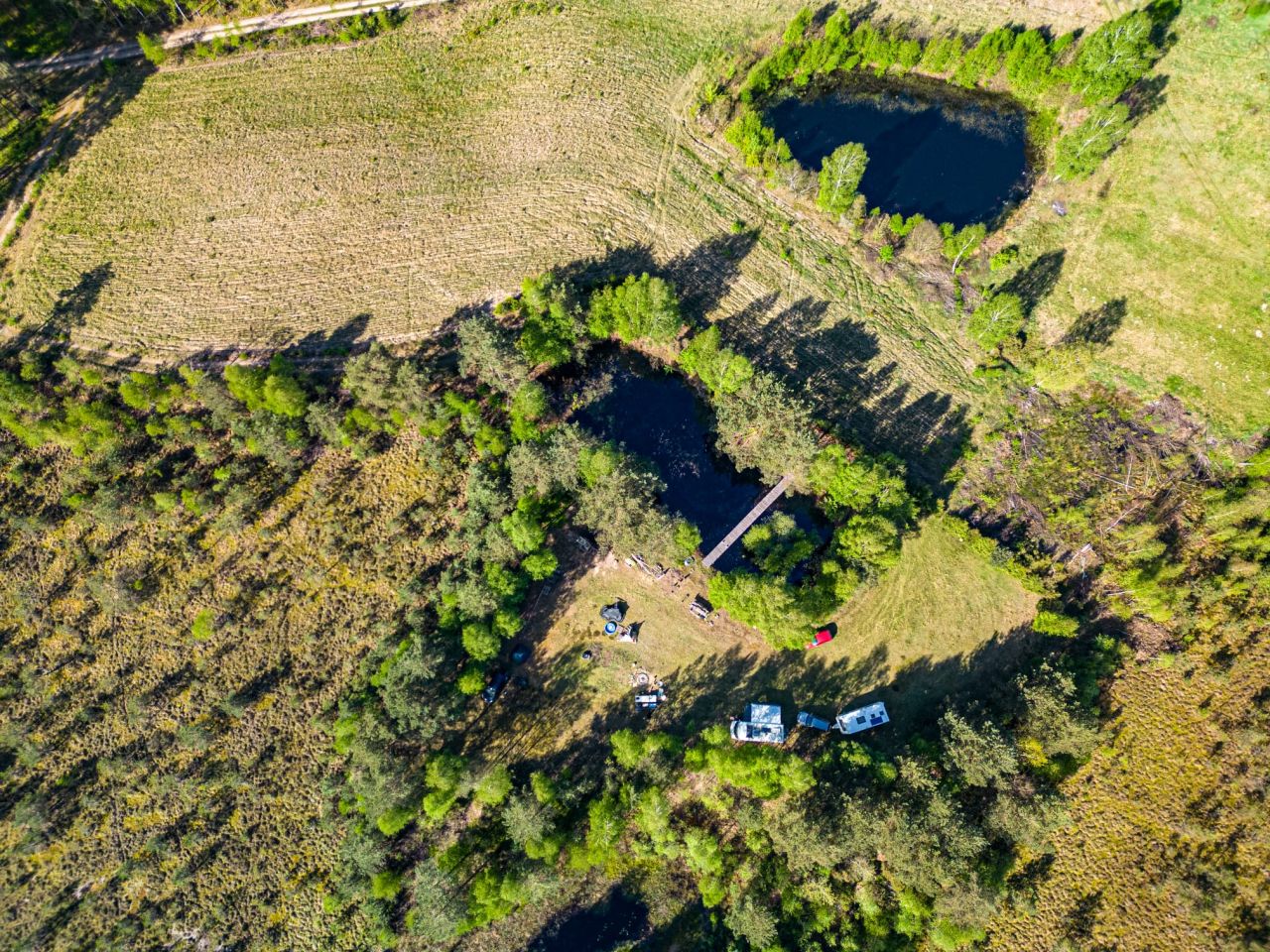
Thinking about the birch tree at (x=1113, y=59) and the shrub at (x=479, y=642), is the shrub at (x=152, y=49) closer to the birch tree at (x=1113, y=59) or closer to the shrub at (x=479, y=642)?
the shrub at (x=479, y=642)

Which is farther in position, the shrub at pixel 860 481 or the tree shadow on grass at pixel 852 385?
the tree shadow on grass at pixel 852 385

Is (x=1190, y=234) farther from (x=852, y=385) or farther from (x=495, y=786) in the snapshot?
(x=495, y=786)

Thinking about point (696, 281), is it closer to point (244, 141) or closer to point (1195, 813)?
point (244, 141)

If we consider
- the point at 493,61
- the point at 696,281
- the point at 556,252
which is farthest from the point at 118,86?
the point at 696,281

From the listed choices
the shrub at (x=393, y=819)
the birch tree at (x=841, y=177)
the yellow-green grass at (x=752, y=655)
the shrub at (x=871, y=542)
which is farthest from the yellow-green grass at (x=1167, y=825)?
the birch tree at (x=841, y=177)

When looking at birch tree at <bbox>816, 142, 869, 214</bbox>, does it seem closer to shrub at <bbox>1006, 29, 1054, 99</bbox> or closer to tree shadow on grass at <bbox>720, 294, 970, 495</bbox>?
tree shadow on grass at <bbox>720, 294, 970, 495</bbox>

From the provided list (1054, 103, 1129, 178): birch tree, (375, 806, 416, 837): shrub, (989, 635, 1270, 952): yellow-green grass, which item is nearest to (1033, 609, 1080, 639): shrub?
(989, 635, 1270, 952): yellow-green grass

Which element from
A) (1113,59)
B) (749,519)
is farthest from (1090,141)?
(749,519)
